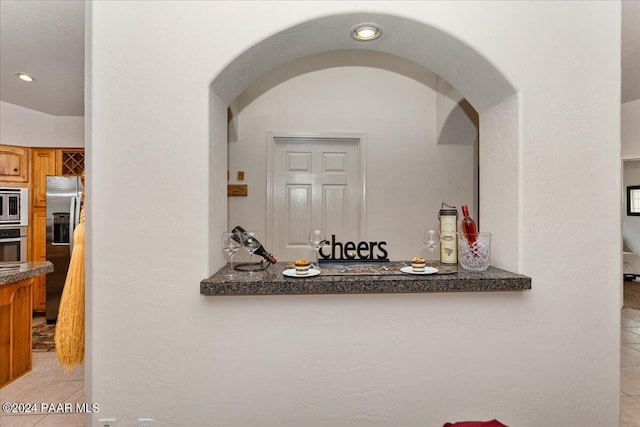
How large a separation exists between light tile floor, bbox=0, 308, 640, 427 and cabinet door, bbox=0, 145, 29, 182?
224 centimetres

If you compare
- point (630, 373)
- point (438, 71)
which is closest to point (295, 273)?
point (438, 71)

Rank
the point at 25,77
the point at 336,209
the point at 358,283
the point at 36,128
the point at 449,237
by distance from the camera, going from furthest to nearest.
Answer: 1. the point at 36,128
2. the point at 336,209
3. the point at 25,77
4. the point at 449,237
5. the point at 358,283

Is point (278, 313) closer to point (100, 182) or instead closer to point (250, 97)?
point (100, 182)

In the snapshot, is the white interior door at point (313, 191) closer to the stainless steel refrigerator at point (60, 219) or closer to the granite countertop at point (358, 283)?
the granite countertop at point (358, 283)

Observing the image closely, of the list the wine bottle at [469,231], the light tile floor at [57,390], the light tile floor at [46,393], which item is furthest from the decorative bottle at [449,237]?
the light tile floor at [46,393]

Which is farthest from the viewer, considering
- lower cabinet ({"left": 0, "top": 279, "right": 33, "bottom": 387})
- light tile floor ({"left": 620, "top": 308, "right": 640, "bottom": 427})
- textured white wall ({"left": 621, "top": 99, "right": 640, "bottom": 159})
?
textured white wall ({"left": 621, "top": 99, "right": 640, "bottom": 159})

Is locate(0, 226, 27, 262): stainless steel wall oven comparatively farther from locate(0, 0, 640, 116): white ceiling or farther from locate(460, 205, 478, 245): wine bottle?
locate(460, 205, 478, 245): wine bottle

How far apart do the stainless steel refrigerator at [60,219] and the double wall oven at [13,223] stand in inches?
12.4

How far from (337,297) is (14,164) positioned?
447 centimetres

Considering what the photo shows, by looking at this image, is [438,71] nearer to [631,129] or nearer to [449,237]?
[449,237]

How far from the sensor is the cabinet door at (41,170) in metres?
4.21

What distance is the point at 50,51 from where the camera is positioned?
287 cm

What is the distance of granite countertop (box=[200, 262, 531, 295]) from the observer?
1.53 m

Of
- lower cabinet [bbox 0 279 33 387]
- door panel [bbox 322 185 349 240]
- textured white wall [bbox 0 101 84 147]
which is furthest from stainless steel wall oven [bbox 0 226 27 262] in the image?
door panel [bbox 322 185 349 240]
